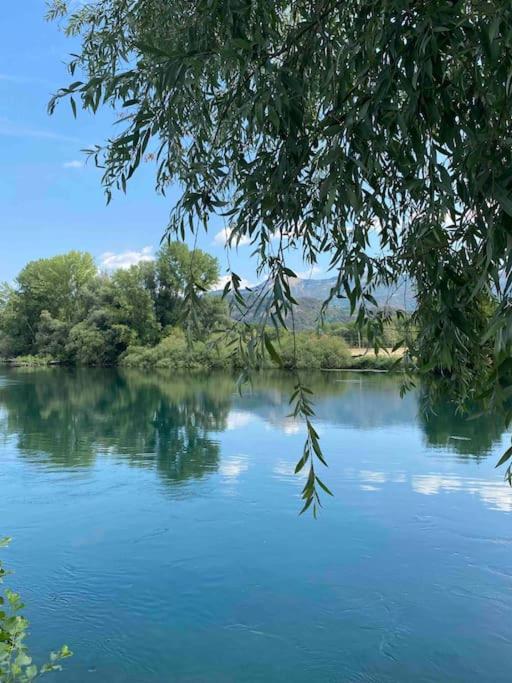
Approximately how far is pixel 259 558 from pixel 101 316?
32.8m

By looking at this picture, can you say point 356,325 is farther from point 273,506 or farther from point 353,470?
point 353,470

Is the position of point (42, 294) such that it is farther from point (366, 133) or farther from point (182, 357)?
point (366, 133)

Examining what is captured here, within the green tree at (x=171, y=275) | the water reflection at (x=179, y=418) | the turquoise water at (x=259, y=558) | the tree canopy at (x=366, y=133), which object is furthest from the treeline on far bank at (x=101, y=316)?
the tree canopy at (x=366, y=133)

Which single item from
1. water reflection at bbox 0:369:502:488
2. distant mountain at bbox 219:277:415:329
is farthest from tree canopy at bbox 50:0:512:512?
water reflection at bbox 0:369:502:488

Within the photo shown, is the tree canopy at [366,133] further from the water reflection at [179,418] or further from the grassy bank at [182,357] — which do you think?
the grassy bank at [182,357]

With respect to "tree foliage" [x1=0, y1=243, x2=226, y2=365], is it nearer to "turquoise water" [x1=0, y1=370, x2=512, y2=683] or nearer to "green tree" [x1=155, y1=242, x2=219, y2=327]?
"green tree" [x1=155, y1=242, x2=219, y2=327]

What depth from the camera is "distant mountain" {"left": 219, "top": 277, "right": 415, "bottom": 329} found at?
151 cm

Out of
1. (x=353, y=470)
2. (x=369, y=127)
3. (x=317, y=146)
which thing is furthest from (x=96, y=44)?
(x=353, y=470)

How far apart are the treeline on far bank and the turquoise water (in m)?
17.4

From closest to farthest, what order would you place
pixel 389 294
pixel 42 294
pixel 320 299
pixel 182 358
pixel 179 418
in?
1. pixel 320 299
2. pixel 389 294
3. pixel 179 418
4. pixel 182 358
5. pixel 42 294

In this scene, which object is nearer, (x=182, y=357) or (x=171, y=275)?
(x=182, y=357)

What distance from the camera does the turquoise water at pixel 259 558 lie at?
3928 mm

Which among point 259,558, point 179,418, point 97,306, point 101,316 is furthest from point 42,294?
point 259,558

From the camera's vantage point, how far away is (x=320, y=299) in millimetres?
1954
